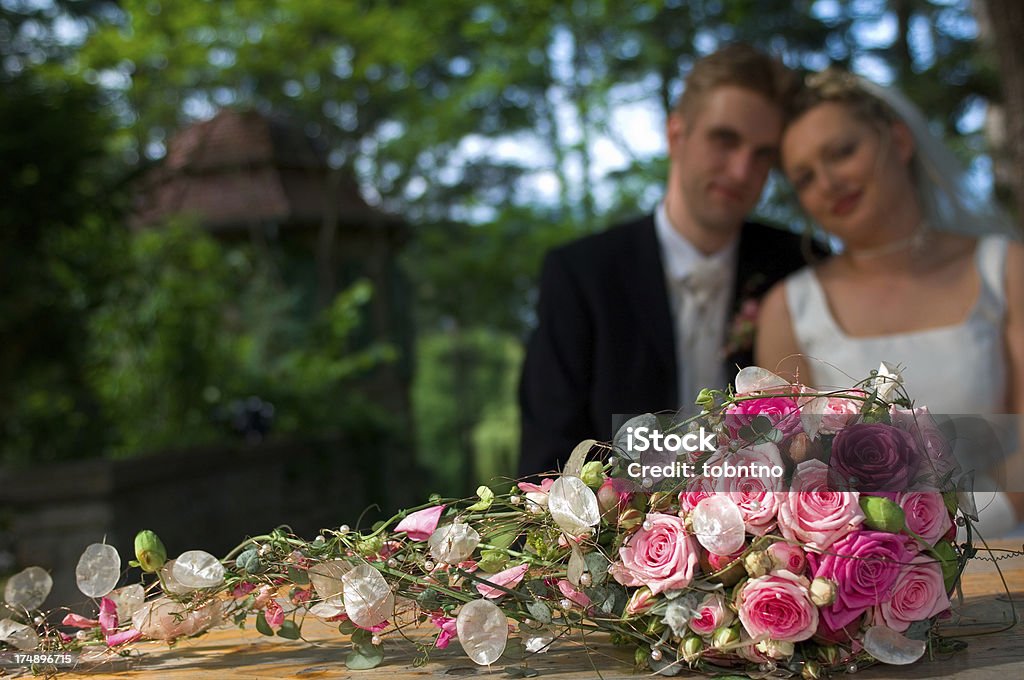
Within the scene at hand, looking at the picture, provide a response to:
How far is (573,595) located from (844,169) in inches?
82.6

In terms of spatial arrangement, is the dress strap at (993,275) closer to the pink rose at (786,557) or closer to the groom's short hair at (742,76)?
Answer: the groom's short hair at (742,76)

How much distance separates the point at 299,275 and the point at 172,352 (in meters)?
6.39

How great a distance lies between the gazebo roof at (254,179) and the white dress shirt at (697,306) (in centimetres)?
1072

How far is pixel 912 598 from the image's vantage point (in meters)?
1.26

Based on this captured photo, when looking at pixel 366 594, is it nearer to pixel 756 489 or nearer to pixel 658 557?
pixel 658 557

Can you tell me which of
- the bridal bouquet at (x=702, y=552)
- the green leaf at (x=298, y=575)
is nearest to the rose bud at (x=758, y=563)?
the bridal bouquet at (x=702, y=552)

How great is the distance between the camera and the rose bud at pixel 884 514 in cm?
123

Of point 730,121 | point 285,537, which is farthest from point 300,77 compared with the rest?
point 285,537

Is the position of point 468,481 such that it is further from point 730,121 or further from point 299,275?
point 730,121

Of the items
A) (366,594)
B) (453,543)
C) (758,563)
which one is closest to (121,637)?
(366,594)

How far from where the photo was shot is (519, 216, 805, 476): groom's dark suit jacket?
124 inches

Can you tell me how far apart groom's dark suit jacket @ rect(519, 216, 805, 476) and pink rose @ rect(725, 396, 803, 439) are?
67.9 inches

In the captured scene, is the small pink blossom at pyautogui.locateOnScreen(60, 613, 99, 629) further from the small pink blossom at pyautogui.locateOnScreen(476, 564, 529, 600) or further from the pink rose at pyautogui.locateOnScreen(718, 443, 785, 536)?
the pink rose at pyautogui.locateOnScreen(718, 443, 785, 536)

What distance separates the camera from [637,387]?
3.16 metres
